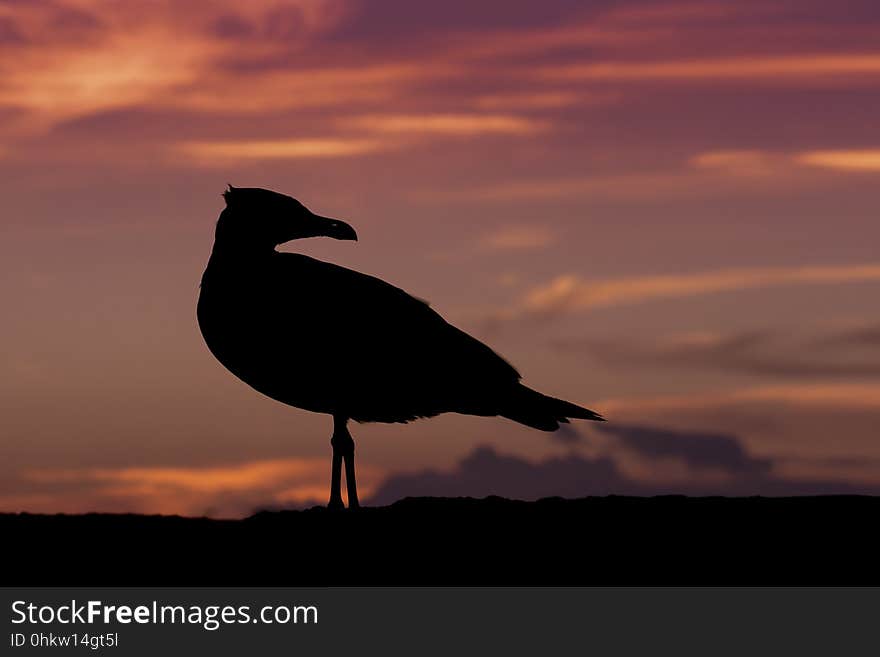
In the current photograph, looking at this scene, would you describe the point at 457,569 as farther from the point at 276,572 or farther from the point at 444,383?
the point at 444,383

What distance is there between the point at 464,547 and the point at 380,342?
3.08 meters

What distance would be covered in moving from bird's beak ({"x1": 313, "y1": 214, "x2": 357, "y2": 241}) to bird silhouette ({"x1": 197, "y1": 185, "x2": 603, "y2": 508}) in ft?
0.04

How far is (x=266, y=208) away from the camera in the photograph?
38.3 feet

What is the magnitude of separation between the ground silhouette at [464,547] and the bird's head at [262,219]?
2.72m

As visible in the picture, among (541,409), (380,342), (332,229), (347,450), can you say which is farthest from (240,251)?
(541,409)

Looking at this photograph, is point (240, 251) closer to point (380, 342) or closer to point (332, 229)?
point (332, 229)

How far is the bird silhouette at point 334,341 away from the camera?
11102 millimetres

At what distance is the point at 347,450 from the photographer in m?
11.3

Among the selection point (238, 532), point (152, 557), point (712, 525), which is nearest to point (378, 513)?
point (238, 532)

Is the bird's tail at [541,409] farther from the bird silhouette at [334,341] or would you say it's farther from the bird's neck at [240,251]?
the bird's neck at [240,251]

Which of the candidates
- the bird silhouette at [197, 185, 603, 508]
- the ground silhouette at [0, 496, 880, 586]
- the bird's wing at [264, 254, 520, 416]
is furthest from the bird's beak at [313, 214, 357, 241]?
the ground silhouette at [0, 496, 880, 586]

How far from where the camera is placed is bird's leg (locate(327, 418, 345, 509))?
10960 mm

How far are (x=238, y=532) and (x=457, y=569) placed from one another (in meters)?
1.83

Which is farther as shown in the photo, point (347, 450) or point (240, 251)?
point (240, 251)
